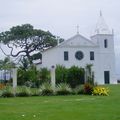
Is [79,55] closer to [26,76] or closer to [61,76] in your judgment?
[26,76]

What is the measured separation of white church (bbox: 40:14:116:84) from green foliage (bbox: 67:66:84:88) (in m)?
33.3

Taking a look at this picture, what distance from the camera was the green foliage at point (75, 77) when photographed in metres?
32.7

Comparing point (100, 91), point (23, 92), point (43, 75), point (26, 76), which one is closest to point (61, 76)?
point (43, 75)

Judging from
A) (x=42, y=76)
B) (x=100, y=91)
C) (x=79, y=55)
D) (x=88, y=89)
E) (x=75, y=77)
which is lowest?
(x=100, y=91)

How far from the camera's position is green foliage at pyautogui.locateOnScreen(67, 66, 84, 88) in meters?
32.7

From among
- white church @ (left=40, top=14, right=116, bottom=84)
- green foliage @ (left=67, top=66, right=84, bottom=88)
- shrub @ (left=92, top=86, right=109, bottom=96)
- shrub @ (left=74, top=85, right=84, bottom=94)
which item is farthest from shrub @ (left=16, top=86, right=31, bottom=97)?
white church @ (left=40, top=14, right=116, bottom=84)

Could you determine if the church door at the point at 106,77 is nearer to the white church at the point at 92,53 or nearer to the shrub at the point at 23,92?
the white church at the point at 92,53

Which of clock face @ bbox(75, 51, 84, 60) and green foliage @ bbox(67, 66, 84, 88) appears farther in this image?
clock face @ bbox(75, 51, 84, 60)

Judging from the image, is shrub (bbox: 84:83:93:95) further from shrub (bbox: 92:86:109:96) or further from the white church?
the white church

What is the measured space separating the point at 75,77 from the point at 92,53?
37.2 meters

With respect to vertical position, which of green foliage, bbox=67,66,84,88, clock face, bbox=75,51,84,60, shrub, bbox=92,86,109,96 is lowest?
shrub, bbox=92,86,109,96

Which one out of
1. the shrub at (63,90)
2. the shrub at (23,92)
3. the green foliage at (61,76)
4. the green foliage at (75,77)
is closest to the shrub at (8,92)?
the shrub at (23,92)

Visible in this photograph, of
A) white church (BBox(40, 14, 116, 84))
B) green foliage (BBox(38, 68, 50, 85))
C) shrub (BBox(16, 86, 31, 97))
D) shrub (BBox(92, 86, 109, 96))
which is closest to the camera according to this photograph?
shrub (BBox(16, 86, 31, 97))

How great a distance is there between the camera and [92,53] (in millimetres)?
69938
